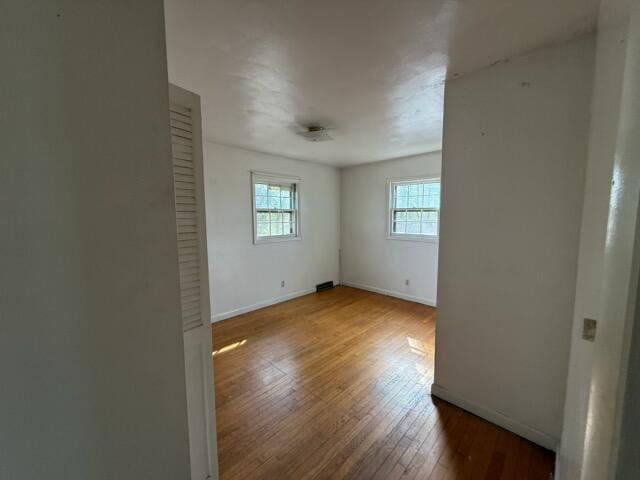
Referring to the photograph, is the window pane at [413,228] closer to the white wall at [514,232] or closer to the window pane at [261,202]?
the window pane at [261,202]

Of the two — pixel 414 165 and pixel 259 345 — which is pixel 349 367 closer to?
pixel 259 345

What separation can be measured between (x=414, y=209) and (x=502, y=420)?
124 inches

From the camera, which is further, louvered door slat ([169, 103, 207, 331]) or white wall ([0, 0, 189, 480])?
louvered door slat ([169, 103, 207, 331])

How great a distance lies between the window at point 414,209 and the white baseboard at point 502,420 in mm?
2560

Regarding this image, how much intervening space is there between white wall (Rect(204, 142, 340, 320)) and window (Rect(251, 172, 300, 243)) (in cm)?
10

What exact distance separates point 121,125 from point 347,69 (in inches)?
59.5

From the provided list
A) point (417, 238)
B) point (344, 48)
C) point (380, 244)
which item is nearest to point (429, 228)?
Answer: point (417, 238)

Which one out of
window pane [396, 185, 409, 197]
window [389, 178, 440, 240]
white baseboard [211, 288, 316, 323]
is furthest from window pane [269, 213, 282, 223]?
window pane [396, 185, 409, 197]

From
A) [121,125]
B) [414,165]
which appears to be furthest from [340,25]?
[414,165]

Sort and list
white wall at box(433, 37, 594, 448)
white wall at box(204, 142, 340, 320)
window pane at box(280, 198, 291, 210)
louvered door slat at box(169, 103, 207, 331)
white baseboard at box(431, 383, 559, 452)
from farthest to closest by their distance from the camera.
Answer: window pane at box(280, 198, 291, 210), white wall at box(204, 142, 340, 320), white baseboard at box(431, 383, 559, 452), white wall at box(433, 37, 594, 448), louvered door slat at box(169, 103, 207, 331)

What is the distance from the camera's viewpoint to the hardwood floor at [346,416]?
5.07 feet

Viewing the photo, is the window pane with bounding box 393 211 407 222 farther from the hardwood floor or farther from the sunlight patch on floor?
the sunlight patch on floor

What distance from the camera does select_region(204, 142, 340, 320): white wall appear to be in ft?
11.9

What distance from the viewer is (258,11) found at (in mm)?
1265
